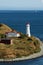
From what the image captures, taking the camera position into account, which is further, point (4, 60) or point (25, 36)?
Answer: point (25, 36)

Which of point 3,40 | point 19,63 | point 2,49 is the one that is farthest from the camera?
point 3,40

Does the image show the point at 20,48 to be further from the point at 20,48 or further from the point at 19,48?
the point at 19,48

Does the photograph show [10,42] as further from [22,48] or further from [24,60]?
[24,60]

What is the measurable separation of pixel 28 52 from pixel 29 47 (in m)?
1.84

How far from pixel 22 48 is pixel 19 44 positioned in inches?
64.0

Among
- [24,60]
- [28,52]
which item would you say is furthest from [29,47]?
[24,60]

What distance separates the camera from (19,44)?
234 feet

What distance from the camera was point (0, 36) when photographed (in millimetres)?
76188

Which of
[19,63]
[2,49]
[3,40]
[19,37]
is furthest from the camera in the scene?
[19,37]

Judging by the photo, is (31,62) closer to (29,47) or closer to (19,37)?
(29,47)

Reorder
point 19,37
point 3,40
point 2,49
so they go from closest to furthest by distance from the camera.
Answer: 1. point 2,49
2. point 3,40
3. point 19,37

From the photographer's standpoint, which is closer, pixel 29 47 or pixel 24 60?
pixel 24 60

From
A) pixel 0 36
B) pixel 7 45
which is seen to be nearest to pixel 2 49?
pixel 7 45

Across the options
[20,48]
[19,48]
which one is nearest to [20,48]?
[20,48]
